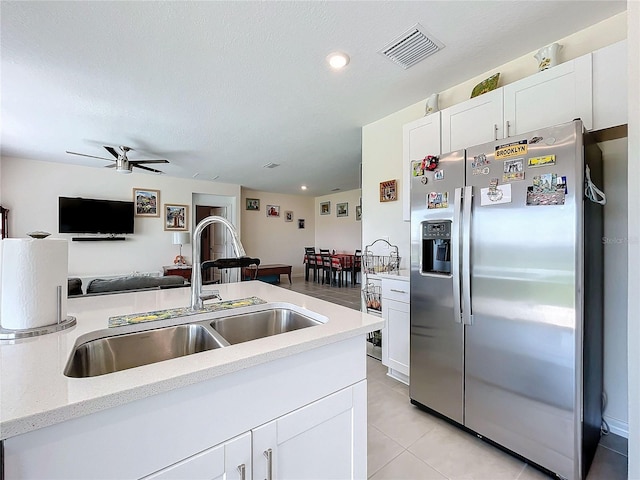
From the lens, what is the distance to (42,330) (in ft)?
3.22

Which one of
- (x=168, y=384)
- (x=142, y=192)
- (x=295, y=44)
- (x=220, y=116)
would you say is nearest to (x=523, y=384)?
(x=168, y=384)

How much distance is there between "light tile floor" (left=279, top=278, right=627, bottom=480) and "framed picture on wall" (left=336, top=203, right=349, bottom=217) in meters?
6.53

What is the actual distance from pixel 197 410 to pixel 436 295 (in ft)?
5.26

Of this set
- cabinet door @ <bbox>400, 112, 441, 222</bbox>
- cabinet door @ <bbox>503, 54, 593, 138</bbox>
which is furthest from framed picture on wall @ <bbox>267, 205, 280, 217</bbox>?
cabinet door @ <bbox>503, 54, 593, 138</bbox>

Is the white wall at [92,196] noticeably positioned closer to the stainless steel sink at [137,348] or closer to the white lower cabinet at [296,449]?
the stainless steel sink at [137,348]

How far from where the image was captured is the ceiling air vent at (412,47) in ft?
6.12

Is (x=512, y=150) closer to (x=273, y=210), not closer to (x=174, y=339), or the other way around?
(x=174, y=339)

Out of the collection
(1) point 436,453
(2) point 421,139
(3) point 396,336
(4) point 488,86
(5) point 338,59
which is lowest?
(1) point 436,453

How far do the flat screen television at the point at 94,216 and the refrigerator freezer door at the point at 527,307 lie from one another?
6.09 meters

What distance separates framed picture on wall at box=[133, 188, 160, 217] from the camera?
5789mm

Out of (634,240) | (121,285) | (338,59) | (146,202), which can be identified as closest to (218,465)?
(634,240)

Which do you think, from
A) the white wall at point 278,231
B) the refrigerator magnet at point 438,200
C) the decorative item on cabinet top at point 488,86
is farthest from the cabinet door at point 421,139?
the white wall at point 278,231

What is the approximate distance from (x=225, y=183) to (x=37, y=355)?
21.5 ft

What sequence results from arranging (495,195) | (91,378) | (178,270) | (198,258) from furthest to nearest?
1. (178,270)
2. (495,195)
3. (198,258)
4. (91,378)
